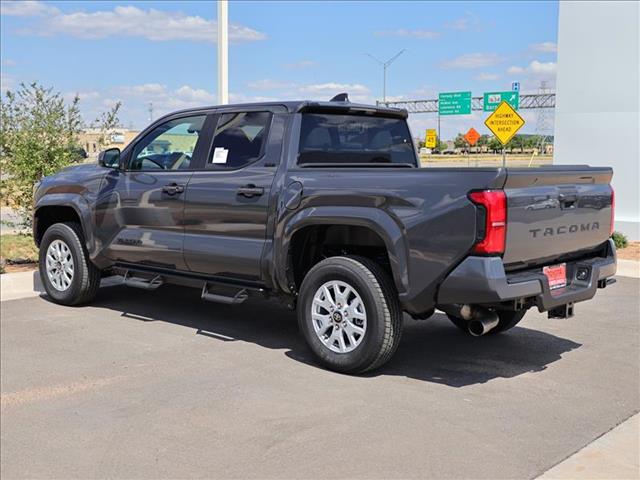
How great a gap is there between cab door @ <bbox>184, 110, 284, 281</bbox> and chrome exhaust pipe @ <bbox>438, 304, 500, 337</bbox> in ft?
5.57

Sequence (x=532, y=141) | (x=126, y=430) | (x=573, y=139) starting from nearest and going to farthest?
(x=126, y=430) < (x=573, y=139) < (x=532, y=141)

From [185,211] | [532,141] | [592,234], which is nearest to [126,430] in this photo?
[185,211]

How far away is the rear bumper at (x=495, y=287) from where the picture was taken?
4.79 meters

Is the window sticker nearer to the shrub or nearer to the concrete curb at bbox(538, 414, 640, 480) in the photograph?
the concrete curb at bbox(538, 414, 640, 480)

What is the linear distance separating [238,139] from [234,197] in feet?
1.92

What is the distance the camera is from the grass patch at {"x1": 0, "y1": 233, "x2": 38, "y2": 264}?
11.6 m

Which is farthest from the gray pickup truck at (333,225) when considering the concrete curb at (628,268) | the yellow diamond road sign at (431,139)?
the yellow diamond road sign at (431,139)

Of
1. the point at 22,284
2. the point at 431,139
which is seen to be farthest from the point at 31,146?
the point at 431,139

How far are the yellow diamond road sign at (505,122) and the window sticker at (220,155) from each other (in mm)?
12456

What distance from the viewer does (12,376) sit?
221 inches

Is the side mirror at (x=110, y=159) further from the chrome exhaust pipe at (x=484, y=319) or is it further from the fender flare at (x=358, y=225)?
the chrome exhaust pipe at (x=484, y=319)

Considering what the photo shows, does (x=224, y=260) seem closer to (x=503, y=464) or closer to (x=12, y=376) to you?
(x=12, y=376)

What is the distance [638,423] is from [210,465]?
2.59 meters

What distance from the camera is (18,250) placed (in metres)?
12.8
